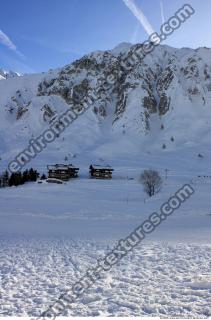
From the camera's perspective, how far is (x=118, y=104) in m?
135

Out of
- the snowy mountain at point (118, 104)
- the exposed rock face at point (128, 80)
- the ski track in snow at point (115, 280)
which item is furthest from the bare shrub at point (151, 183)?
the exposed rock face at point (128, 80)

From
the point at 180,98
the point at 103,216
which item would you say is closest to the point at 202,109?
the point at 180,98

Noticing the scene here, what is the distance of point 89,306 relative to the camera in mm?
9938

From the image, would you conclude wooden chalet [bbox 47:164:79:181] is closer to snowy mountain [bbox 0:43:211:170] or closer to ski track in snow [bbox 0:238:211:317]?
snowy mountain [bbox 0:43:211:170]

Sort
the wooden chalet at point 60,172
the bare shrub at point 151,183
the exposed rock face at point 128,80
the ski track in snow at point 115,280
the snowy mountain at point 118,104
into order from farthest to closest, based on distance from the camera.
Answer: the exposed rock face at point 128,80 → the snowy mountain at point 118,104 → the wooden chalet at point 60,172 → the bare shrub at point 151,183 → the ski track in snow at point 115,280

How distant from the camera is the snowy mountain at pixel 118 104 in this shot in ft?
357

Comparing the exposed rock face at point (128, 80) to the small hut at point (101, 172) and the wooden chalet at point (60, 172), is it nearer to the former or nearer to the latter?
the small hut at point (101, 172)

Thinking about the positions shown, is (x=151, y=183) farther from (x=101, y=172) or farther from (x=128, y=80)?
(x=128, y=80)

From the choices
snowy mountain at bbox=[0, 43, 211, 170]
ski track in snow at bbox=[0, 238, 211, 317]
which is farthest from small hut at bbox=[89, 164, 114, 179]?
ski track in snow at bbox=[0, 238, 211, 317]

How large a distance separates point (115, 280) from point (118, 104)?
125m

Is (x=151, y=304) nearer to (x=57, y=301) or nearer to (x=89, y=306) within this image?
(x=89, y=306)

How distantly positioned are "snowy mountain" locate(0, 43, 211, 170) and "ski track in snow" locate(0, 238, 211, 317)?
76883 mm

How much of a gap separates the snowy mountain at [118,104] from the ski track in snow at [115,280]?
3027 inches

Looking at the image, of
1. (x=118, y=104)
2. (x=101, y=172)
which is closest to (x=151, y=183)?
(x=101, y=172)
